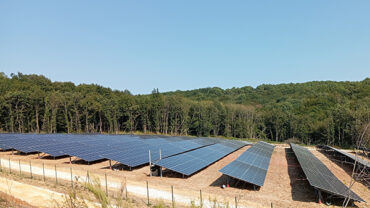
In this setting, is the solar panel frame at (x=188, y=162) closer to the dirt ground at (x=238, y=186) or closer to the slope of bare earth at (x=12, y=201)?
the dirt ground at (x=238, y=186)

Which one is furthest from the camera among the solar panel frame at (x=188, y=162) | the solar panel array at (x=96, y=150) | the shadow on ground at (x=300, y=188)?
the solar panel array at (x=96, y=150)

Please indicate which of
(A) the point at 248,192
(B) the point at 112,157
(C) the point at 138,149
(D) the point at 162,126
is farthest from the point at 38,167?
(D) the point at 162,126

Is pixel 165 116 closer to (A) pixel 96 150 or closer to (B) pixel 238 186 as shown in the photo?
(A) pixel 96 150

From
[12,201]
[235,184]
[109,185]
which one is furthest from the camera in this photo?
[235,184]

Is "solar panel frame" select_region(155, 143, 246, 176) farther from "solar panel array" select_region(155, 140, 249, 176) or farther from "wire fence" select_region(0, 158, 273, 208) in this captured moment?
"wire fence" select_region(0, 158, 273, 208)

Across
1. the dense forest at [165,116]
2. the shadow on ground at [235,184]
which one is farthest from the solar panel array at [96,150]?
the dense forest at [165,116]

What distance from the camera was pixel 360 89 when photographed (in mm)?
68500

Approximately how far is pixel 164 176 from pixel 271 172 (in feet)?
31.0

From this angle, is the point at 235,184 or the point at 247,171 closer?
the point at 235,184

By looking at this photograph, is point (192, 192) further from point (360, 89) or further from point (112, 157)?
point (360, 89)

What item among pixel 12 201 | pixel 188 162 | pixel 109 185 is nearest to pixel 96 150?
pixel 109 185

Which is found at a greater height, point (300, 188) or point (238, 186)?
point (238, 186)

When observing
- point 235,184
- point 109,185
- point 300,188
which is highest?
point 109,185

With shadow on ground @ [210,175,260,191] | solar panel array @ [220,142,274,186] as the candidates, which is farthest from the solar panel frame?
solar panel array @ [220,142,274,186]
